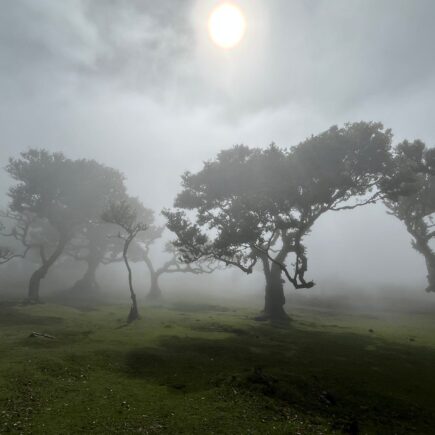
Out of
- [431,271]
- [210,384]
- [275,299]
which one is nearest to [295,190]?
[275,299]

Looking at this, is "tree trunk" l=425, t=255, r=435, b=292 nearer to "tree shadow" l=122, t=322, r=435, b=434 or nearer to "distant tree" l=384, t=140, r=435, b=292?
"distant tree" l=384, t=140, r=435, b=292

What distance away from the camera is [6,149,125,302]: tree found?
2317 inches

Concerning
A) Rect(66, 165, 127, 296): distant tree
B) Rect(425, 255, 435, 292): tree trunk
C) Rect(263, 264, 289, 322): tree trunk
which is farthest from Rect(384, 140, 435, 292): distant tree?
Rect(66, 165, 127, 296): distant tree

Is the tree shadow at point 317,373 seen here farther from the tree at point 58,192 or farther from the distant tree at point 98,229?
the distant tree at point 98,229

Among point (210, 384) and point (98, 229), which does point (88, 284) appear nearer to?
point (98, 229)

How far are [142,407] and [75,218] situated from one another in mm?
58438

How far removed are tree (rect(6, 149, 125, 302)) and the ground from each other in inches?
1468

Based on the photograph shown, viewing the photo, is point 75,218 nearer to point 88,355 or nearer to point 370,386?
point 88,355

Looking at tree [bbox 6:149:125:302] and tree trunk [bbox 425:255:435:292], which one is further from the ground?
tree [bbox 6:149:125:302]

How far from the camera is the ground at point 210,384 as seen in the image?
40.1ft

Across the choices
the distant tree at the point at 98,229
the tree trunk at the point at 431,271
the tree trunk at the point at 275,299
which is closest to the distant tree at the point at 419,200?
the tree trunk at the point at 431,271

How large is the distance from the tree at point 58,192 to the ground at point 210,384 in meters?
37.3

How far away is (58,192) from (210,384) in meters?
55.8

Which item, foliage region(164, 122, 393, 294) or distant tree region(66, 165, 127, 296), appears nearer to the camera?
foliage region(164, 122, 393, 294)
